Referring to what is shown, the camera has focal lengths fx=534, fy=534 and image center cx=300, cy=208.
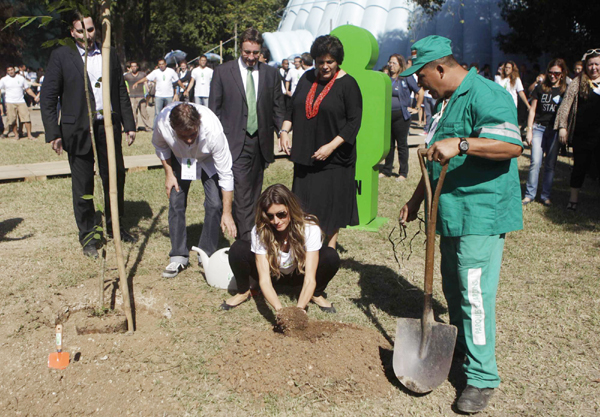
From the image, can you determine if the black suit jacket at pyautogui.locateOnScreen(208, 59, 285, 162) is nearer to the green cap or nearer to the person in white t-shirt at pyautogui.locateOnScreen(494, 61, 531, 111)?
the green cap

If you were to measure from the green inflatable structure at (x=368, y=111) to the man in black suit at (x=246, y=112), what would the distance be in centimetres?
125

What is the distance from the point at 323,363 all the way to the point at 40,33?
54.5 meters

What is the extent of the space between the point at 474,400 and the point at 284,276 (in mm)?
1600

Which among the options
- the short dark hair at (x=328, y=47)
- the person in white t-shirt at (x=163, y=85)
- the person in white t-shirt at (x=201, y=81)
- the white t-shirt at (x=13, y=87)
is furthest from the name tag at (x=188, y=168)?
the white t-shirt at (x=13, y=87)

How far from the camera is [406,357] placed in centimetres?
303

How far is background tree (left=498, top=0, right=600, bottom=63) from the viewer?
602 inches

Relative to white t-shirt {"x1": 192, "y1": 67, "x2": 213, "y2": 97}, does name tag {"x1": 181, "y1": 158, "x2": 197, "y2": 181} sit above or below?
below

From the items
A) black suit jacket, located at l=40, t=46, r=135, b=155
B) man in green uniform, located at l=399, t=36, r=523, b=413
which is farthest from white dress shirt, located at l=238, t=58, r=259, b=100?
man in green uniform, located at l=399, t=36, r=523, b=413

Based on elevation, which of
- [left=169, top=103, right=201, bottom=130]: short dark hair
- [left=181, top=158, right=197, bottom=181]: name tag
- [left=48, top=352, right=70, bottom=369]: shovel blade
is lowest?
[left=48, top=352, right=70, bottom=369]: shovel blade

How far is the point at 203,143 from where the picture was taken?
4309 millimetres

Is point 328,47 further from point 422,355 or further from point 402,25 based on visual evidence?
point 402,25

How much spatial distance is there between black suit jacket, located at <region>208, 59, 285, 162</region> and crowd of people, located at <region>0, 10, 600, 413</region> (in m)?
0.01

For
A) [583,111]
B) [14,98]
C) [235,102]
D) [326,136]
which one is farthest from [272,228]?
[14,98]

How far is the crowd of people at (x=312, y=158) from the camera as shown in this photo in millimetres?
2832
